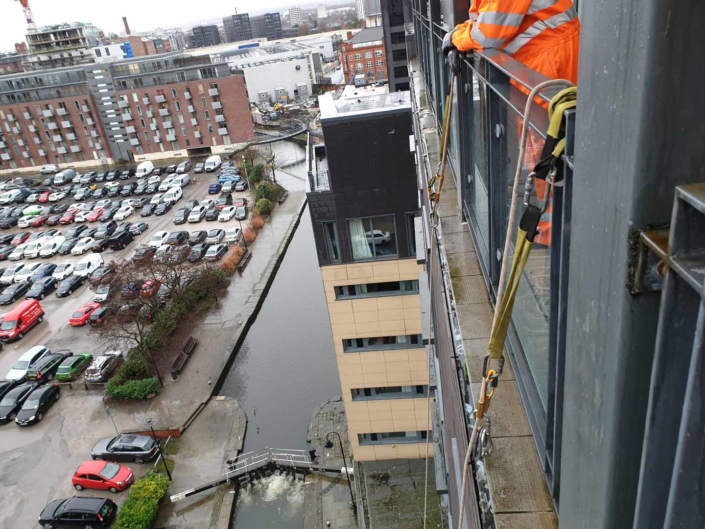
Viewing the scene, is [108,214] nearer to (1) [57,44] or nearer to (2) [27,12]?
(1) [57,44]

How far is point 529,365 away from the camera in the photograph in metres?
1.79

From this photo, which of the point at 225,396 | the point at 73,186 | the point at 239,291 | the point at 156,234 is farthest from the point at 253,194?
the point at 225,396

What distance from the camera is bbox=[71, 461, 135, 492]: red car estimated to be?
36.3 ft

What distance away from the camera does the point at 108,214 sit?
89.6 feet

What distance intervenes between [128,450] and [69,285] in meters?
11.1

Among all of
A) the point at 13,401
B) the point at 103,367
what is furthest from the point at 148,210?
the point at 13,401

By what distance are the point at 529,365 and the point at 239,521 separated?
1059 cm

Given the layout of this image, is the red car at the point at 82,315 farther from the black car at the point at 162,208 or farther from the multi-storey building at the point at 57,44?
the multi-storey building at the point at 57,44

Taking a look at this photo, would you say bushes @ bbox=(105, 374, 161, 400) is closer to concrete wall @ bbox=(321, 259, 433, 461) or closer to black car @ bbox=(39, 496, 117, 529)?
black car @ bbox=(39, 496, 117, 529)

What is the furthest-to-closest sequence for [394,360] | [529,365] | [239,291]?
[239,291] → [394,360] → [529,365]

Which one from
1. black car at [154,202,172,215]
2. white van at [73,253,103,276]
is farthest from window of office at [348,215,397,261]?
black car at [154,202,172,215]

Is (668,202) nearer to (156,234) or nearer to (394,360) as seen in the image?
(394,360)

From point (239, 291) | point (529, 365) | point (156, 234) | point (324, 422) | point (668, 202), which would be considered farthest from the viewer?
point (156, 234)

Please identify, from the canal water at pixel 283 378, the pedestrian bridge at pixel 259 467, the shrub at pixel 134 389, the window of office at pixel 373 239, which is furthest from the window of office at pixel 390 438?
the shrub at pixel 134 389
